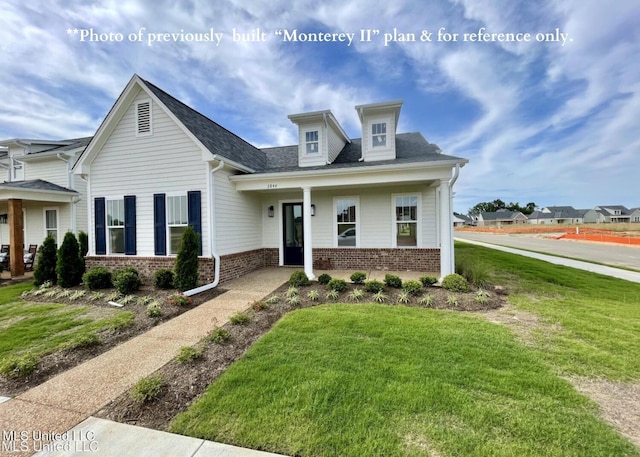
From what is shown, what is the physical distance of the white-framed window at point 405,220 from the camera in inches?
373

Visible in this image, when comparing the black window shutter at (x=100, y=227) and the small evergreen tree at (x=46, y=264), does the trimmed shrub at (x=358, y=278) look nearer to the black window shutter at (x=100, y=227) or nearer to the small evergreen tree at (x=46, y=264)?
the black window shutter at (x=100, y=227)

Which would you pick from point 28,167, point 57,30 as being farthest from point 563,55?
point 28,167

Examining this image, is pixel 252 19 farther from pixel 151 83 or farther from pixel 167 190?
pixel 167 190

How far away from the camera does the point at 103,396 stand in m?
2.94

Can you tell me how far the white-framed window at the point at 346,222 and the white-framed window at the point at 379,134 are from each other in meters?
2.05

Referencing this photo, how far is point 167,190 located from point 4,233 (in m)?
12.2

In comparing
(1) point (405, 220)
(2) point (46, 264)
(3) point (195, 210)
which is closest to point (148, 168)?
(3) point (195, 210)

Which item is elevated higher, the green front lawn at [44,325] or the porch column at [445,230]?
the porch column at [445,230]

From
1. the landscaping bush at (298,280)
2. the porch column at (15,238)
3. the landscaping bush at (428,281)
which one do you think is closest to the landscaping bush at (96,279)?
the porch column at (15,238)

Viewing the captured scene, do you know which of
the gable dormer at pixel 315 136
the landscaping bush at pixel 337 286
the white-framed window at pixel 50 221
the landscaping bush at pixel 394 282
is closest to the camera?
the landscaping bush at pixel 337 286

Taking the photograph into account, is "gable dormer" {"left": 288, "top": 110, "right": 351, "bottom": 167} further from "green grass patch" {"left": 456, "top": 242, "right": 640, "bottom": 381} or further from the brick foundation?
"green grass patch" {"left": 456, "top": 242, "right": 640, "bottom": 381}

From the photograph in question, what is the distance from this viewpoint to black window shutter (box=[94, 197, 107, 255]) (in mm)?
8836

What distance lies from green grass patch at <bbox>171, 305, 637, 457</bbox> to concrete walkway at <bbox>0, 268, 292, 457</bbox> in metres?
0.36

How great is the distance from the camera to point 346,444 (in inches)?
84.4
